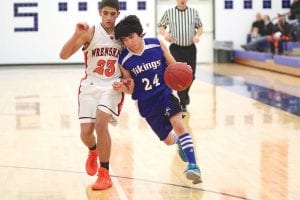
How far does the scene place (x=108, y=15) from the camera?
212 inches

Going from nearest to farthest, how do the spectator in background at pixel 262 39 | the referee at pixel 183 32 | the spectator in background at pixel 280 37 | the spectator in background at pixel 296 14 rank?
the referee at pixel 183 32 < the spectator in background at pixel 296 14 < the spectator in background at pixel 280 37 < the spectator in background at pixel 262 39

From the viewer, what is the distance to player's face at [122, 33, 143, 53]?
531cm

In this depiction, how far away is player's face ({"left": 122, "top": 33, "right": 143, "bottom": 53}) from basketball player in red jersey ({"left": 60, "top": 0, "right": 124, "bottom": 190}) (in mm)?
167

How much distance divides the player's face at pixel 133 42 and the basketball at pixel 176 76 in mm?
321

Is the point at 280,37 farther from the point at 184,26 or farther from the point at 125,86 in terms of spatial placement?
the point at 125,86

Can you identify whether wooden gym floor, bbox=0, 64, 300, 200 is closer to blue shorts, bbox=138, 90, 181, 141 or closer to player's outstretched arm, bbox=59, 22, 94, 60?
blue shorts, bbox=138, 90, 181, 141

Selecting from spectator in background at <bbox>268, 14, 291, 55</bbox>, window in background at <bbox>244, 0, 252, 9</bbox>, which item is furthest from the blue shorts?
window in background at <bbox>244, 0, 252, 9</bbox>

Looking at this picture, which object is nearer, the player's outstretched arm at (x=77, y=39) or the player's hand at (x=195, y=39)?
the player's outstretched arm at (x=77, y=39)

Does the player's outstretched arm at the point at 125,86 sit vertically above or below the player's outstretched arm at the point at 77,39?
below

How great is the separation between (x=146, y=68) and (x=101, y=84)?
0.42m

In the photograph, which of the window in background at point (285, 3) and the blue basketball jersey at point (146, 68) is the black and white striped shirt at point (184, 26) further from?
the window in background at point (285, 3)

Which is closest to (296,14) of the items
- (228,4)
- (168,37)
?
(228,4)

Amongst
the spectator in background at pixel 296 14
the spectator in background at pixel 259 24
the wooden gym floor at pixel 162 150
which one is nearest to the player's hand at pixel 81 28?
the wooden gym floor at pixel 162 150

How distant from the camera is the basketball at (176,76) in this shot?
210 inches
